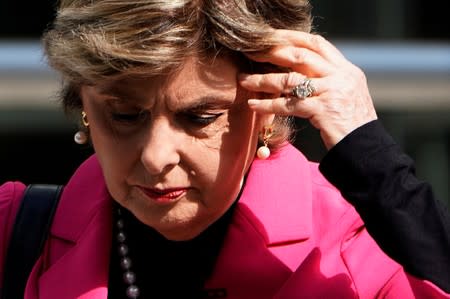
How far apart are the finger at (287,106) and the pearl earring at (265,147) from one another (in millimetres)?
167

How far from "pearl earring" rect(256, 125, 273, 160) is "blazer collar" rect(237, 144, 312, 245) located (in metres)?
0.08

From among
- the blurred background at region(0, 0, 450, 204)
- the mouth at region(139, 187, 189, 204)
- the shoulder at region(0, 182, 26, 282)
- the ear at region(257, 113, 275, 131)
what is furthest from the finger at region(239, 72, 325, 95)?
the blurred background at region(0, 0, 450, 204)

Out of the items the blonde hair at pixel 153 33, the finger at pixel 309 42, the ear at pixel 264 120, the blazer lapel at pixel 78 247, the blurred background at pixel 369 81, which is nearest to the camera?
the blonde hair at pixel 153 33

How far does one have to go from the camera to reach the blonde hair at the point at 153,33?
2197mm

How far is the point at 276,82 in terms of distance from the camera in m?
2.29

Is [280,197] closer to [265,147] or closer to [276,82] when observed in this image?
[265,147]

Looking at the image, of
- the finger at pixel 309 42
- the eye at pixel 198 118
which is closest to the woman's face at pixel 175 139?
the eye at pixel 198 118

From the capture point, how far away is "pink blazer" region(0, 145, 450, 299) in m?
2.39

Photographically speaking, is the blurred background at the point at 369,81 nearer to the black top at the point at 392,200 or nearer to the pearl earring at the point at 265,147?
the pearl earring at the point at 265,147

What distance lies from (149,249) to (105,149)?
338 mm

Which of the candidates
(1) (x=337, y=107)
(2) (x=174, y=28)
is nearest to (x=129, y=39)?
(2) (x=174, y=28)

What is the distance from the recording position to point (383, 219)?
2.24 metres

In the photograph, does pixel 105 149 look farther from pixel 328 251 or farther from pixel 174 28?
pixel 328 251

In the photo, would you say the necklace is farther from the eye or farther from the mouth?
the eye
